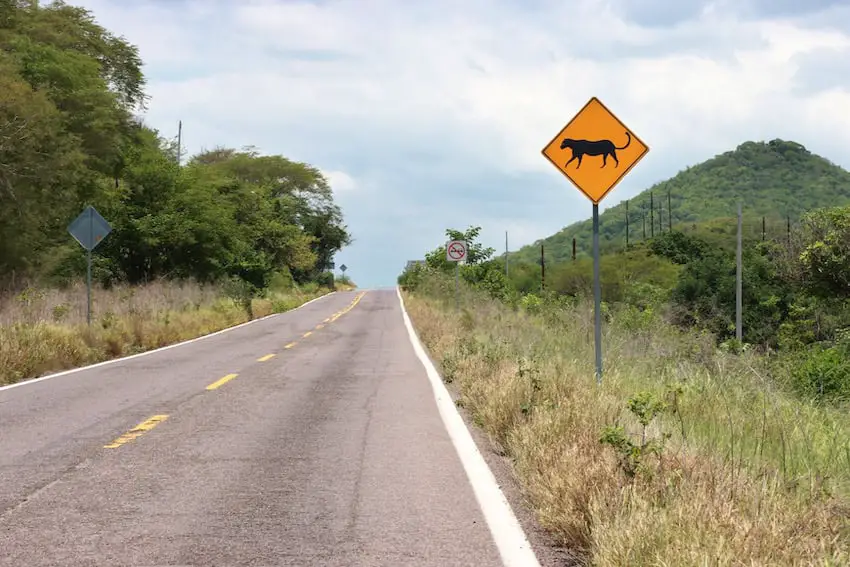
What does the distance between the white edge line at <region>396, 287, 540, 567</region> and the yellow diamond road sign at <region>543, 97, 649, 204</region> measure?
314cm

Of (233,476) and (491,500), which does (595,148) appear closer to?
(491,500)

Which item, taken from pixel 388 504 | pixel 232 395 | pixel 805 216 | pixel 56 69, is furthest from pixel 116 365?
pixel 805 216

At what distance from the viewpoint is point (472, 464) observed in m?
6.70

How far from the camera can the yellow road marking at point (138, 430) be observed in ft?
24.8

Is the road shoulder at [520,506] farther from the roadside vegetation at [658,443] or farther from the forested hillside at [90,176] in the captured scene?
the forested hillside at [90,176]

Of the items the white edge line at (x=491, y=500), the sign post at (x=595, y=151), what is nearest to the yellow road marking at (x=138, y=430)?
the white edge line at (x=491, y=500)

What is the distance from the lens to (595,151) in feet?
29.4

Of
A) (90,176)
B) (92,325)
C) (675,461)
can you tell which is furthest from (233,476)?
(90,176)

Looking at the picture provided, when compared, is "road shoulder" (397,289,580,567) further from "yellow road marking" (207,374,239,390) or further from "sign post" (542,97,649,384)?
"yellow road marking" (207,374,239,390)

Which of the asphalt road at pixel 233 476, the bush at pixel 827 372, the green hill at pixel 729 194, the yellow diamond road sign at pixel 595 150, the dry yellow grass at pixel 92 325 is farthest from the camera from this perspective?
the green hill at pixel 729 194

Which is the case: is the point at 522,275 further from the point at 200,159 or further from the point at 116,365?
the point at 116,365

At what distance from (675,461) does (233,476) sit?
137 inches

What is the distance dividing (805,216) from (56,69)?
28758mm

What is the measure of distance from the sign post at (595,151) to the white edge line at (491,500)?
2081 mm
